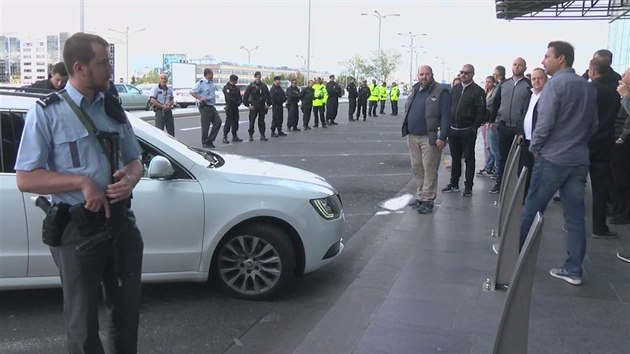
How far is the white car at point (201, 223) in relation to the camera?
402 cm

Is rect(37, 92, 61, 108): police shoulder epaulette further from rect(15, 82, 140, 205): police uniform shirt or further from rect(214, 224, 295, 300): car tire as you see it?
rect(214, 224, 295, 300): car tire

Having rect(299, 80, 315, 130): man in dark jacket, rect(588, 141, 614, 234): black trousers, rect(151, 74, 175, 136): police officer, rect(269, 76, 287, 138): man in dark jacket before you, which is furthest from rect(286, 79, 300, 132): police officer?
rect(588, 141, 614, 234): black trousers

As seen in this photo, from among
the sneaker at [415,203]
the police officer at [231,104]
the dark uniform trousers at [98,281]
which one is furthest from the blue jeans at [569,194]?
the police officer at [231,104]

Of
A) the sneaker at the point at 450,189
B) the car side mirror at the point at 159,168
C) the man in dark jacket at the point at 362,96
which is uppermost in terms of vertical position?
the man in dark jacket at the point at 362,96

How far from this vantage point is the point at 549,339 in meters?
3.74

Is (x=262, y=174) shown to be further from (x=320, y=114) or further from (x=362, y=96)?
(x=362, y=96)

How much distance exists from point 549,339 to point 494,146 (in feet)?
21.4

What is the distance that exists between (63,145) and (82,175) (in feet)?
0.51

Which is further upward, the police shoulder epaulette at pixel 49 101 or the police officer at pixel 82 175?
the police shoulder epaulette at pixel 49 101

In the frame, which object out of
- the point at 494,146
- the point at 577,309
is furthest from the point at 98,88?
the point at 494,146

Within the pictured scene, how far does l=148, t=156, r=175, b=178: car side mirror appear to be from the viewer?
4051 mm

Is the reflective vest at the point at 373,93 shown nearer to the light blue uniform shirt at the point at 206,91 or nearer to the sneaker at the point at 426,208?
the light blue uniform shirt at the point at 206,91

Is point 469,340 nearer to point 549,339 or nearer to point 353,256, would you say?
point 549,339

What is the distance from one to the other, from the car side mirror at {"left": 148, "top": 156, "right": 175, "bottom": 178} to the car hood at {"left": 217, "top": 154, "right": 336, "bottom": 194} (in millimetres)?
483
